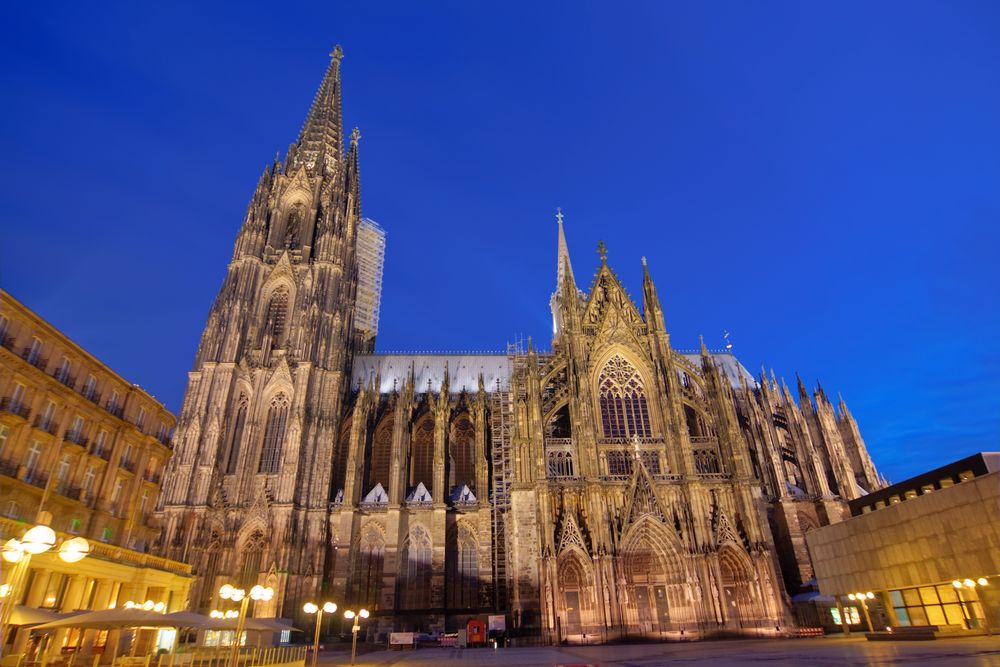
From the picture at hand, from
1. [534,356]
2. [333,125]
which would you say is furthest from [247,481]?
[333,125]

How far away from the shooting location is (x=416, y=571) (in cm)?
4000

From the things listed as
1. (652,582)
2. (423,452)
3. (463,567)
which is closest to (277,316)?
(423,452)

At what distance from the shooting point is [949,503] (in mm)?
24391

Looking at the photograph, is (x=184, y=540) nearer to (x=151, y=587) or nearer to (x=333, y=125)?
(x=151, y=587)

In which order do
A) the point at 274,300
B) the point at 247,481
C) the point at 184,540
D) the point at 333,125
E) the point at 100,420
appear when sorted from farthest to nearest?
the point at 333,125, the point at 274,300, the point at 247,481, the point at 184,540, the point at 100,420

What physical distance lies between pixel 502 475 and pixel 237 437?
18753 millimetres

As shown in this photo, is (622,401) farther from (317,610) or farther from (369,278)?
(369,278)

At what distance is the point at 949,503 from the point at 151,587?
38.2 meters

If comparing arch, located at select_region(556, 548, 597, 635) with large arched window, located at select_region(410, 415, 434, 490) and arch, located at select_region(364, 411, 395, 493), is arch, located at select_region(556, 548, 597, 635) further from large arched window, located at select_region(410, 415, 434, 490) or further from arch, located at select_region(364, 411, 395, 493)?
arch, located at select_region(364, 411, 395, 493)

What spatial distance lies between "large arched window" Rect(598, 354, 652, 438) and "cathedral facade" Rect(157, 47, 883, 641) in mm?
100

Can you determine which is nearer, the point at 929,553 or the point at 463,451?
the point at 929,553

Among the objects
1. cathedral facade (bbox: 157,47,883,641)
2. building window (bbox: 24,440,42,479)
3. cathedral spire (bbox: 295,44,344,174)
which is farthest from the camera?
cathedral spire (bbox: 295,44,344,174)

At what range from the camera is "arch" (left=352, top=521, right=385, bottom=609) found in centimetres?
3872

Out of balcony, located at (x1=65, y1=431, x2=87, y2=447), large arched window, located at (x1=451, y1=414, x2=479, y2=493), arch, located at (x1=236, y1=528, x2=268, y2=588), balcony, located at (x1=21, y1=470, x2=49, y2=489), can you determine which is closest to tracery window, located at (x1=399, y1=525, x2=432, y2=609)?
large arched window, located at (x1=451, y1=414, x2=479, y2=493)
